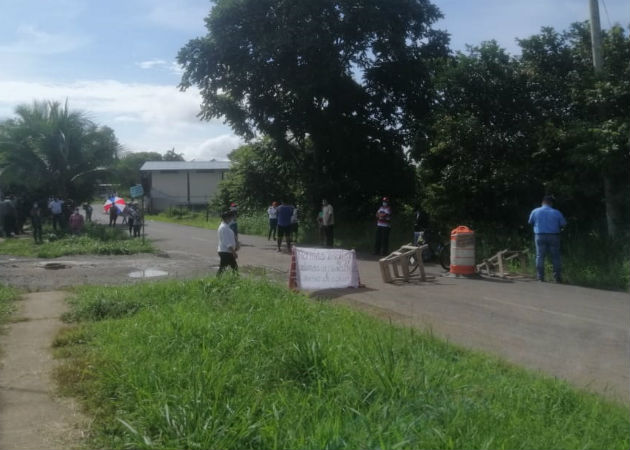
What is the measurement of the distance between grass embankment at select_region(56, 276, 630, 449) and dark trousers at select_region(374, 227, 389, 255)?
401 inches

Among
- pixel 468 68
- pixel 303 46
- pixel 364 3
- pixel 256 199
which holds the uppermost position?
pixel 364 3

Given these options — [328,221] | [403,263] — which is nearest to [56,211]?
[328,221]

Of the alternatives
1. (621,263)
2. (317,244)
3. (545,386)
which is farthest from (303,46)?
(545,386)

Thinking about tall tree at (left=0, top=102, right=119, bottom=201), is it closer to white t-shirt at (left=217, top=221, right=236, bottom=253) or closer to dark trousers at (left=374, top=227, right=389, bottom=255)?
dark trousers at (left=374, top=227, right=389, bottom=255)

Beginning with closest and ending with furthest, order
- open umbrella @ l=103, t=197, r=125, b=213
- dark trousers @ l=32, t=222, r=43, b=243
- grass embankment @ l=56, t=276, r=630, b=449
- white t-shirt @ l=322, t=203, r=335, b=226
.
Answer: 1. grass embankment @ l=56, t=276, r=630, b=449
2. white t-shirt @ l=322, t=203, r=335, b=226
3. dark trousers @ l=32, t=222, r=43, b=243
4. open umbrella @ l=103, t=197, r=125, b=213

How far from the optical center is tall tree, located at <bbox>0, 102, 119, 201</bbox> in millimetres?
31734

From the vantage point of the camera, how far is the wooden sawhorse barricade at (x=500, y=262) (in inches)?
547

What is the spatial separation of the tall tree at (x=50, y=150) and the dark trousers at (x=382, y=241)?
19.9 meters

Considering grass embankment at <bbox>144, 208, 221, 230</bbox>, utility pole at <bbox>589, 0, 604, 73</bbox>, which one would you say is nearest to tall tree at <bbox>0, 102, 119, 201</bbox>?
grass embankment at <bbox>144, 208, 221, 230</bbox>

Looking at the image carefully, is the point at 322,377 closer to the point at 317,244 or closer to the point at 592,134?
the point at 592,134

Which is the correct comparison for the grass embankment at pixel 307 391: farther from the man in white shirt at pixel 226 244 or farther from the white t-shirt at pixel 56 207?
the white t-shirt at pixel 56 207

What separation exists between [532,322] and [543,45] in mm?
9143

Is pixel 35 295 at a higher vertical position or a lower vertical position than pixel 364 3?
lower

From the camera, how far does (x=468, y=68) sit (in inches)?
654
